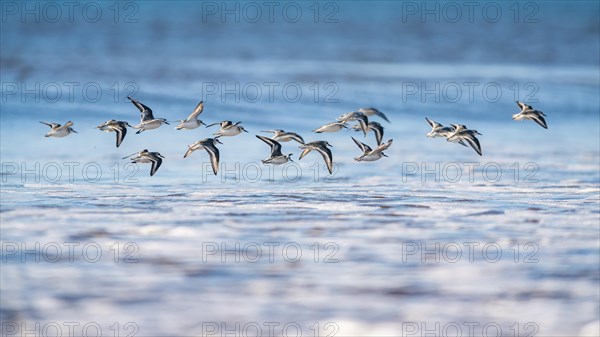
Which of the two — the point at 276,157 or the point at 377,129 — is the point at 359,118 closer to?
the point at 377,129

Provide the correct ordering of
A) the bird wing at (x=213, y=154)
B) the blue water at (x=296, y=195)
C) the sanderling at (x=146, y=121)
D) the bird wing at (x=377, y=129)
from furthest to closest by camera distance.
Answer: the bird wing at (x=377, y=129), the sanderling at (x=146, y=121), the bird wing at (x=213, y=154), the blue water at (x=296, y=195)

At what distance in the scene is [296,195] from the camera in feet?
47.2

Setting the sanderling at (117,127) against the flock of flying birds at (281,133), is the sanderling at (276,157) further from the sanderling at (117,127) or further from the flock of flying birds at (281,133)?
the sanderling at (117,127)

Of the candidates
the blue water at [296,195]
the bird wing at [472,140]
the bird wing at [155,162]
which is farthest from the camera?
the bird wing at [472,140]

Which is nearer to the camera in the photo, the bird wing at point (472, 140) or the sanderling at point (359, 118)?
the sanderling at point (359, 118)

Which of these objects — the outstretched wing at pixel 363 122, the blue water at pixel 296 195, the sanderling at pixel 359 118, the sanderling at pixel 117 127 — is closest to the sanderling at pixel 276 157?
the blue water at pixel 296 195

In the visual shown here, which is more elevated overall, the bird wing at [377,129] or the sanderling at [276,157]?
the bird wing at [377,129]

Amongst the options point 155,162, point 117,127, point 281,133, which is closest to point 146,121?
point 117,127

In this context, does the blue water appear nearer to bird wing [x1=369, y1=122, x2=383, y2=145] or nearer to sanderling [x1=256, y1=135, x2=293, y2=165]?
sanderling [x1=256, y1=135, x2=293, y2=165]

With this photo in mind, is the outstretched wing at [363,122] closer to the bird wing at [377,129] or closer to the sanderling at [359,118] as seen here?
the sanderling at [359,118]

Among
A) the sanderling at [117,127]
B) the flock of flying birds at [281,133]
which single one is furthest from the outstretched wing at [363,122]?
the sanderling at [117,127]

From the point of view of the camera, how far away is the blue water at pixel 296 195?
29.5 feet

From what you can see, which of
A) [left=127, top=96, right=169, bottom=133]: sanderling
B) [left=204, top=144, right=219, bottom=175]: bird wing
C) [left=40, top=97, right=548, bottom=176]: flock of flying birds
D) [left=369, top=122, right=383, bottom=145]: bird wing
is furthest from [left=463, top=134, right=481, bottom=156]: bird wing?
[left=127, top=96, right=169, bottom=133]: sanderling

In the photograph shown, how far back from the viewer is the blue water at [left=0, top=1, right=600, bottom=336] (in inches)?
354
